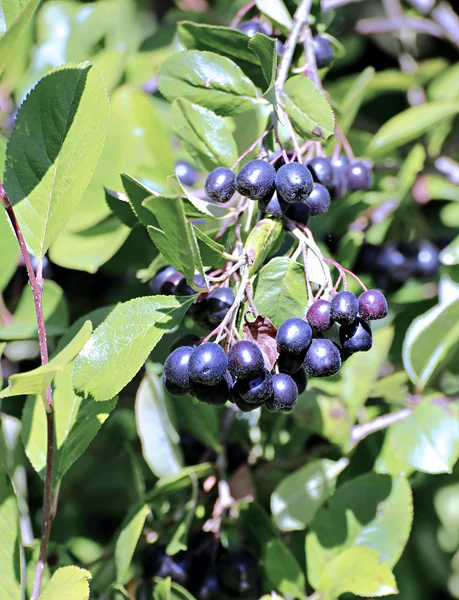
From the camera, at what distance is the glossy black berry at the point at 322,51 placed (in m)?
1.44

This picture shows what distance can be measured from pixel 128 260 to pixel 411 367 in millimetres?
802

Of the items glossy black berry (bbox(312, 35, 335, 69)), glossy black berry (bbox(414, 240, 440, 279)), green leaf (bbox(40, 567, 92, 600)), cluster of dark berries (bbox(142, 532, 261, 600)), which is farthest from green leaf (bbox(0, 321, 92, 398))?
glossy black berry (bbox(414, 240, 440, 279))

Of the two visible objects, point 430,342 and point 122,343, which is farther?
point 430,342

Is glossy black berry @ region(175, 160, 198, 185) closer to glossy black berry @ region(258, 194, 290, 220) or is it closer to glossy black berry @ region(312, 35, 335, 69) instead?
glossy black berry @ region(312, 35, 335, 69)

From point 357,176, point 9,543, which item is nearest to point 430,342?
point 357,176

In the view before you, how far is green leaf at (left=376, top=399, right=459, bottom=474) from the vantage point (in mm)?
1485

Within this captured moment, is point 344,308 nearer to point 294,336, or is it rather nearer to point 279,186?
point 294,336

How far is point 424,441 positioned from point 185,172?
0.89m

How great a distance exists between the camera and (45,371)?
896 millimetres

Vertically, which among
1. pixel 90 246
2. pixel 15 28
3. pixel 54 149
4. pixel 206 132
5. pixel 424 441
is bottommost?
pixel 424 441

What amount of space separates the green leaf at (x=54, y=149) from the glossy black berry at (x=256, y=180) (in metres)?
Answer: 0.23

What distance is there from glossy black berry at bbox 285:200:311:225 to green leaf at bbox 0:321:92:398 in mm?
410

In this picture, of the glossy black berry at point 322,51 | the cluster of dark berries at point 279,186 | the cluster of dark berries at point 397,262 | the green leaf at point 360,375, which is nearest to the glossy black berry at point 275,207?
the cluster of dark berries at point 279,186

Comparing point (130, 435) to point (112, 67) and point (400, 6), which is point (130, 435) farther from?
point (400, 6)
